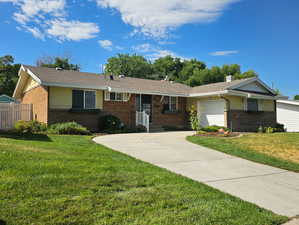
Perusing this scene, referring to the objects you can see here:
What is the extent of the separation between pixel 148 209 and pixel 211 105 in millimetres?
14662

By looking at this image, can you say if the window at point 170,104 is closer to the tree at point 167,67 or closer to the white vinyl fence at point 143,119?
the white vinyl fence at point 143,119

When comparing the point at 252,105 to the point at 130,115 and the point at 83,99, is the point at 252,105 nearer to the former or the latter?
the point at 130,115

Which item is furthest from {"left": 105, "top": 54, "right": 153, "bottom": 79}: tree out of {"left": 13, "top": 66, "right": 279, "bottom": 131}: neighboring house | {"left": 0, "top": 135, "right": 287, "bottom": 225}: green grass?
{"left": 0, "top": 135, "right": 287, "bottom": 225}: green grass

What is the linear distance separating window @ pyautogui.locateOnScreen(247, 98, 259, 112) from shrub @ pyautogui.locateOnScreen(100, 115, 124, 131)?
1039cm

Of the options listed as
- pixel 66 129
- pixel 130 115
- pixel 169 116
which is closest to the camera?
pixel 66 129

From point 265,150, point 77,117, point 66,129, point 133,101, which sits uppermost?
point 133,101

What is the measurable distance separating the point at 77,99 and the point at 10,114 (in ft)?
12.4

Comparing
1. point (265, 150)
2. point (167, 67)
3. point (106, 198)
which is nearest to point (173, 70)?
point (167, 67)

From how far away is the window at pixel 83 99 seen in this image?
13273mm

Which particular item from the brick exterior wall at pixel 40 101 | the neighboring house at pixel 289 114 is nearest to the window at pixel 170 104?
the brick exterior wall at pixel 40 101

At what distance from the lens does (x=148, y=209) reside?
3.02 meters

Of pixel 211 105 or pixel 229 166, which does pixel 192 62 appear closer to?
pixel 211 105

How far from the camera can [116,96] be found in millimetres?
14734

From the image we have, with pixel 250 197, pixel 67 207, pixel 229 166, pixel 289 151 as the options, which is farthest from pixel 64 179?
pixel 289 151
